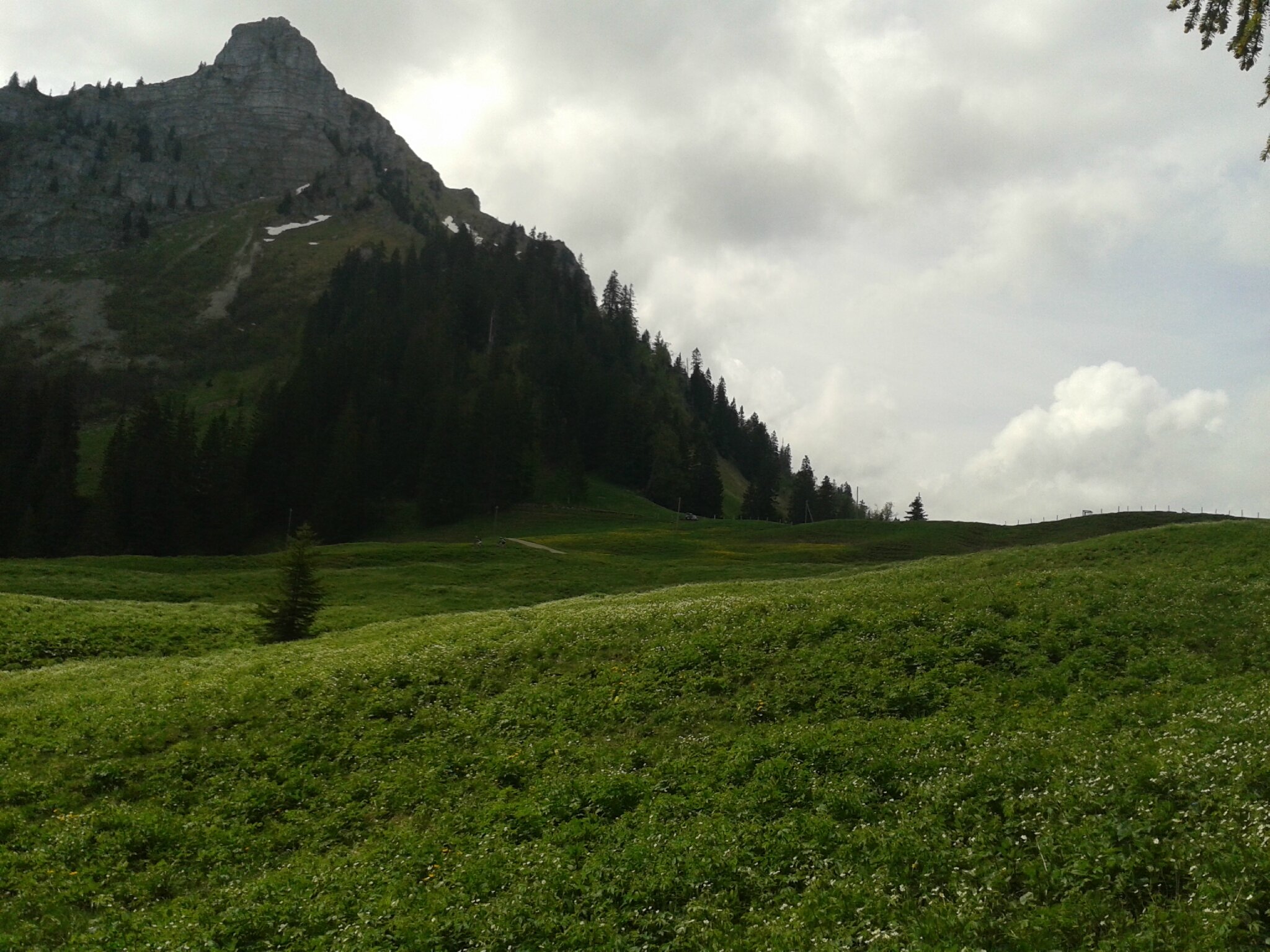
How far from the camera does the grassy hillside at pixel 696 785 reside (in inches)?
425

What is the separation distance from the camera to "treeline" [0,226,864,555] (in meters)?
100

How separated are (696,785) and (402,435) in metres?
124

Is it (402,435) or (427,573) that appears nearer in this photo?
(427,573)

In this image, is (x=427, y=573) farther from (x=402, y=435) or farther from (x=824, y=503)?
Answer: (x=824, y=503)

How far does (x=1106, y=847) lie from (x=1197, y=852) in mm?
1049

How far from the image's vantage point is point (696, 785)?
15125mm

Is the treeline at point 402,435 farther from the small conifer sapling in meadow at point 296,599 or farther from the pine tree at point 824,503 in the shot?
the small conifer sapling in meadow at point 296,599

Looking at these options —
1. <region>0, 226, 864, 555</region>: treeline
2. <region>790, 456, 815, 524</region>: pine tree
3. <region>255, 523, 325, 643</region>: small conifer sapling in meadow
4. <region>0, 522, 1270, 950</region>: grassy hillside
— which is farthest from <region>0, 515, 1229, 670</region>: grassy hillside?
<region>790, 456, 815, 524</region>: pine tree

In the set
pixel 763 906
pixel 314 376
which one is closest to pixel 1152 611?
pixel 763 906

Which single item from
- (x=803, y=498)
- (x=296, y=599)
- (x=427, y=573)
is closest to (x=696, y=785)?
(x=296, y=599)

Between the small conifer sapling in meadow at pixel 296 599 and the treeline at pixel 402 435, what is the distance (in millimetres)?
74253

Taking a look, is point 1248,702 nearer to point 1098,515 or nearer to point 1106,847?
point 1106,847

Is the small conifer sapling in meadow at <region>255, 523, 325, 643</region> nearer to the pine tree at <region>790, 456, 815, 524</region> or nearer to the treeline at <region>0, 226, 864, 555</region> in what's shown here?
the treeline at <region>0, 226, 864, 555</region>

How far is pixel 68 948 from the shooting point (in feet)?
39.5
